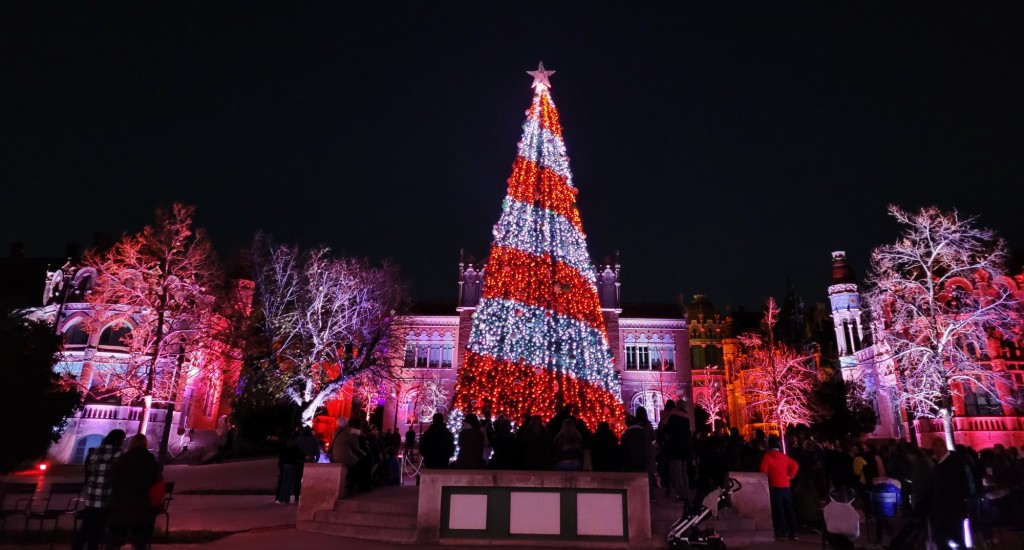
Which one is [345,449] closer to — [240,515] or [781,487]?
[240,515]

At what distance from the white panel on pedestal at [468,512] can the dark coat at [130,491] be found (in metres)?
4.49

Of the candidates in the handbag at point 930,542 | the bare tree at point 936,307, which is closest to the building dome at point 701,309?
the bare tree at point 936,307

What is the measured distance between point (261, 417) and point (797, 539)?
95.0 ft

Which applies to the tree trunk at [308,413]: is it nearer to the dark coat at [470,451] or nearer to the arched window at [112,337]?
the dark coat at [470,451]

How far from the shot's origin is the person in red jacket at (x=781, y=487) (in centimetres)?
1114

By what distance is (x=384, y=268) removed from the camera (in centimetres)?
3025

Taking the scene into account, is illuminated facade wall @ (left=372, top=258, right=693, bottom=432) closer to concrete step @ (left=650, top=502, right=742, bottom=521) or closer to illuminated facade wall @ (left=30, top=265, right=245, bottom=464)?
illuminated facade wall @ (left=30, top=265, right=245, bottom=464)

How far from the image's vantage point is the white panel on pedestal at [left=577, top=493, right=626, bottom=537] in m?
9.71

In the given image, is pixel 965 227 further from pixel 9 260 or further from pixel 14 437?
pixel 9 260

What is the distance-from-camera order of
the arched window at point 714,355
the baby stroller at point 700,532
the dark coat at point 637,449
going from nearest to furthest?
the baby stroller at point 700,532, the dark coat at point 637,449, the arched window at point 714,355

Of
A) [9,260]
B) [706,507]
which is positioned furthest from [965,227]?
[9,260]

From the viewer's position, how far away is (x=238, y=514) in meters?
13.3

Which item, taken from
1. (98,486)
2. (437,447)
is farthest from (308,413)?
(98,486)

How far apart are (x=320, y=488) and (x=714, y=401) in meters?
45.8
